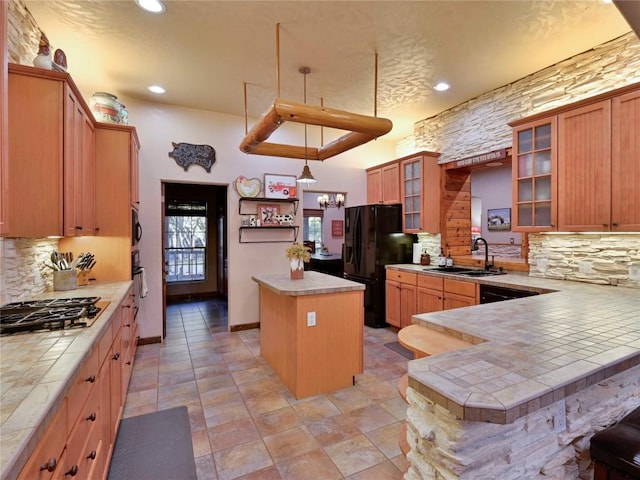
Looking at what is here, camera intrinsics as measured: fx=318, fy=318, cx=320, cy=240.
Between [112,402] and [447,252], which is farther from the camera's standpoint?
[447,252]

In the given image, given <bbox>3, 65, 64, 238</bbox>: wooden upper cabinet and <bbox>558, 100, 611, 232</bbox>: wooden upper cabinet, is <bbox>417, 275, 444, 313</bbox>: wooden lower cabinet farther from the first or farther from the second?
<bbox>3, 65, 64, 238</bbox>: wooden upper cabinet

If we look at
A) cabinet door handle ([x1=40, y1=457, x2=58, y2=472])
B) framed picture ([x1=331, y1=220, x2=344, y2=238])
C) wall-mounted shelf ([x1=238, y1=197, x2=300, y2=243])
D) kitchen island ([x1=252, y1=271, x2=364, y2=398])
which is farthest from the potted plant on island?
framed picture ([x1=331, y1=220, x2=344, y2=238])

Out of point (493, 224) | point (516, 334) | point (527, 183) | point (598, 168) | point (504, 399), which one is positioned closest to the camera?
point (504, 399)

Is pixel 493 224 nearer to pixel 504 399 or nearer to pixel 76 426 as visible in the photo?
pixel 504 399

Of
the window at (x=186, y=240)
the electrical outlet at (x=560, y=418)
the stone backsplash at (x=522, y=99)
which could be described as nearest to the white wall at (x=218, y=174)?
the stone backsplash at (x=522, y=99)

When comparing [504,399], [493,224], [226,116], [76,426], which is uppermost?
[226,116]

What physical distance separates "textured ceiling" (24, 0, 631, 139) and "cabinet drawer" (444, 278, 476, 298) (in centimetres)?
237

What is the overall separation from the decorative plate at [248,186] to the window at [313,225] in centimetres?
562

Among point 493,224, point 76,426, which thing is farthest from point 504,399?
point 493,224

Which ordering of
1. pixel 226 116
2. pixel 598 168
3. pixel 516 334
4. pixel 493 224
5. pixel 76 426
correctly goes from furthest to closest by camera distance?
pixel 493 224 < pixel 226 116 < pixel 598 168 < pixel 516 334 < pixel 76 426

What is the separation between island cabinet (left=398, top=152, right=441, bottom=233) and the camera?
4.70 m

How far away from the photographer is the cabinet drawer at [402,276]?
14.4ft

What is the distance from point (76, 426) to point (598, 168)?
157 inches

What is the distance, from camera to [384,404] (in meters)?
2.77
